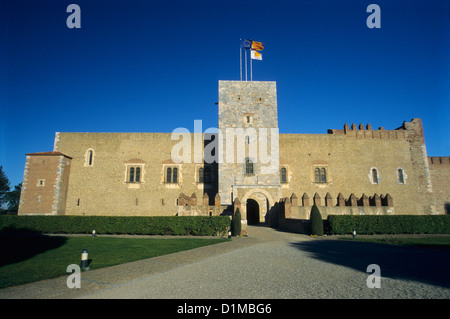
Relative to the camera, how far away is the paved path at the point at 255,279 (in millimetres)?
5238

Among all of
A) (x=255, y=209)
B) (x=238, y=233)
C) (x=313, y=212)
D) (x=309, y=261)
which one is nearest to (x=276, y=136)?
(x=255, y=209)

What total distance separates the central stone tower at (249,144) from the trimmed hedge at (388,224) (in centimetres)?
722

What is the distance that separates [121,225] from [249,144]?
13338mm

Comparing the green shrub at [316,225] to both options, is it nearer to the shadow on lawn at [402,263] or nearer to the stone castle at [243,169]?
the stone castle at [243,169]

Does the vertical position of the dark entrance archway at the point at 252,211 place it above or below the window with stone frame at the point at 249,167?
below

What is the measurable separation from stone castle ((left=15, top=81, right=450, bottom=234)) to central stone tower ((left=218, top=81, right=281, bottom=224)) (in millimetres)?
95

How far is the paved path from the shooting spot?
5.24 metres

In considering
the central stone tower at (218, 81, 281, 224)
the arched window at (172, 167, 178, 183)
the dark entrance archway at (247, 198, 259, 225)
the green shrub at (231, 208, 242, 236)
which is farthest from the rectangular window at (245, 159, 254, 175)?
the green shrub at (231, 208, 242, 236)

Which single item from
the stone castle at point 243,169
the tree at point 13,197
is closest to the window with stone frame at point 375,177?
the stone castle at point 243,169

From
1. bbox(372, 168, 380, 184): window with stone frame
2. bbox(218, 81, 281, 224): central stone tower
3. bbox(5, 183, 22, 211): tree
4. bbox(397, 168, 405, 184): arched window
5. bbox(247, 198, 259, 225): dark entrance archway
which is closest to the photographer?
bbox(218, 81, 281, 224): central stone tower

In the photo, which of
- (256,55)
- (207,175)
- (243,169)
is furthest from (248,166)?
(256,55)

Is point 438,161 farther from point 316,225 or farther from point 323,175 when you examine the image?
point 316,225

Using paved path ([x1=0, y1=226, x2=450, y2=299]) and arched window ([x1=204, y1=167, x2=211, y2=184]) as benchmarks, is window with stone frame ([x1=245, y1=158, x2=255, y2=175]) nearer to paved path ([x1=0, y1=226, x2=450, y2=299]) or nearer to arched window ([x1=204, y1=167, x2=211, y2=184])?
arched window ([x1=204, y1=167, x2=211, y2=184])
